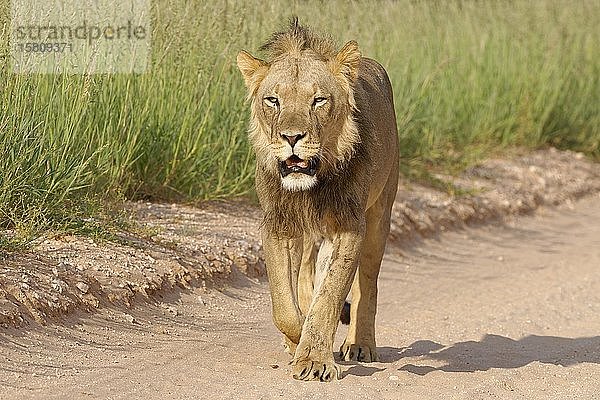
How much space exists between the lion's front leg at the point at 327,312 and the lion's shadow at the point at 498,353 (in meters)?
0.70

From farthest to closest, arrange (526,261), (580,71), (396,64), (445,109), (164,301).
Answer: (580,71) < (445,109) < (396,64) < (526,261) < (164,301)

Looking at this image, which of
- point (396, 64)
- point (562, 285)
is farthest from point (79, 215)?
point (396, 64)

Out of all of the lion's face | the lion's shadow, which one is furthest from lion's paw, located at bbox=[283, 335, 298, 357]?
the lion's face

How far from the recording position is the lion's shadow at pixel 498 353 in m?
6.11

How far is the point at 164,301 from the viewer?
257 inches

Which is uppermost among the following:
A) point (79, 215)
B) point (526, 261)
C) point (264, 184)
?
point (264, 184)

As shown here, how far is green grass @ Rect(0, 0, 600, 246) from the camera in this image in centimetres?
660

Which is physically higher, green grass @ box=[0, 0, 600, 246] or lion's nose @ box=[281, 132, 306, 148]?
lion's nose @ box=[281, 132, 306, 148]

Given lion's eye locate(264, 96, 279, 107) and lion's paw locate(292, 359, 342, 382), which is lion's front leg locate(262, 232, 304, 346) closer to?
lion's paw locate(292, 359, 342, 382)

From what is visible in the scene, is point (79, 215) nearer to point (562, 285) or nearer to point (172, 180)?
point (172, 180)

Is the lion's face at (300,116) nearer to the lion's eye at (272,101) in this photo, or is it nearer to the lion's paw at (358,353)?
the lion's eye at (272,101)

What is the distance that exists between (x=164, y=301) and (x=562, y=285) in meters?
3.28

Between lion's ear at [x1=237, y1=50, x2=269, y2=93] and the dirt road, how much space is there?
1.30 meters

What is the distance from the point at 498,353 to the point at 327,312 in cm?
159
